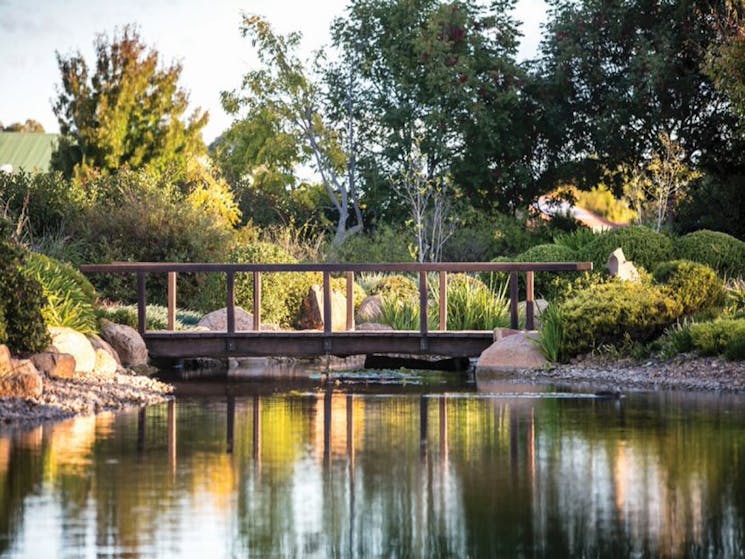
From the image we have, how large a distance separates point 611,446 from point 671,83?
998 inches

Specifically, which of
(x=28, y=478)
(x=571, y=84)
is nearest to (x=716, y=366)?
(x=28, y=478)

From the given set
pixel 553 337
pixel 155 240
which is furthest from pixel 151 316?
pixel 553 337

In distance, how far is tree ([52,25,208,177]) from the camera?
147ft

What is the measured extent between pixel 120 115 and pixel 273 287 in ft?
67.0

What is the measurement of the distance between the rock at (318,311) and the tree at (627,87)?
42.9ft

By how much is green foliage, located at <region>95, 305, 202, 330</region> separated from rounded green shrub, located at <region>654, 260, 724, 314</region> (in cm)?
791

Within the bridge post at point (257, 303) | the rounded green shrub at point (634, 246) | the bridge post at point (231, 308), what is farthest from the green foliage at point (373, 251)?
the bridge post at point (231, 308)

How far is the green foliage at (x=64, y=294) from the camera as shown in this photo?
65.6 ft

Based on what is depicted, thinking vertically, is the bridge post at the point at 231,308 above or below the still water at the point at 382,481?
above

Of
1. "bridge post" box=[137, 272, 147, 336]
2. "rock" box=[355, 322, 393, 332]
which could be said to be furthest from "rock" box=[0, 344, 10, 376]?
"rock" box=[355, 322, 393, 332]

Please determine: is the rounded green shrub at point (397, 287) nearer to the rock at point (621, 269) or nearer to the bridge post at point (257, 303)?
the bridge post at point (257, 303)

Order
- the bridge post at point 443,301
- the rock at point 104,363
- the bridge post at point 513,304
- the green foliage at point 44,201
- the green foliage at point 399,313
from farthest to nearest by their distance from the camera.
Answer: the green foliage at point 44,201
the green foliage at point 399,313
the bridge post at point 513,304
the bridge post at point 443,301
the rock at point 104,363

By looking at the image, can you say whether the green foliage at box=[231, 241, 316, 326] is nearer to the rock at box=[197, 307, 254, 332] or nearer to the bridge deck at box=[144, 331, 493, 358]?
the rock at box=[197, 307, 254, 332]

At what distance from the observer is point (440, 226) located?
35.8 meters
